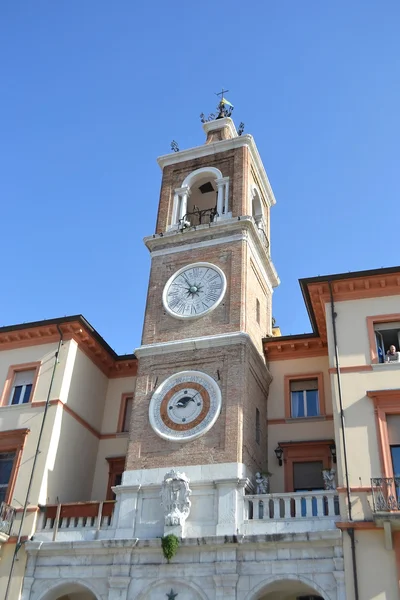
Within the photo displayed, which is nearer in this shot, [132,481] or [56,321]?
[132,481]

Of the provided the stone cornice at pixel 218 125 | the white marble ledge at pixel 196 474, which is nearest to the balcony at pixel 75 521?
the white marble ledge at pixel 196 474

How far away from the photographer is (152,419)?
21656mm

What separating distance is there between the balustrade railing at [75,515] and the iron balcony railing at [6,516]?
98cm

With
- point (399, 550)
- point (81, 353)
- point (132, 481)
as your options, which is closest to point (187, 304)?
point (81, 353)

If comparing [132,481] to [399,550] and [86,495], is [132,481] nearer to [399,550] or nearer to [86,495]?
[86,495]

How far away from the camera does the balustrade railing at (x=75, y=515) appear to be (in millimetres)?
20527

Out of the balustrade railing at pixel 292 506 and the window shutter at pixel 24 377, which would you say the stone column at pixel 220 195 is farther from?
the balustrade railing at pixel 292 506

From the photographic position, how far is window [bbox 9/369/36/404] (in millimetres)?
24167

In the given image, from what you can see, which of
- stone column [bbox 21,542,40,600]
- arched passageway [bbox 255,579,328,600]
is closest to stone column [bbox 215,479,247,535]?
arched passageway [bbox 255,579,328,600]

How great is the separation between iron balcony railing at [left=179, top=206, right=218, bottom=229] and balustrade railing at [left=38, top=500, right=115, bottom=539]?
39.7ft

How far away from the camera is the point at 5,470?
75.2 feet

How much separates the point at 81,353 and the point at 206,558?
970 cm

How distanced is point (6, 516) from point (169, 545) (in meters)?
5.84

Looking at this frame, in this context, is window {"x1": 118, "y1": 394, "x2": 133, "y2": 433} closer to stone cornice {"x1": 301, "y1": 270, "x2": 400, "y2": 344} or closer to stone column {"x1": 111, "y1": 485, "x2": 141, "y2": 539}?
stone column {"x1": 111, "y1": 485, "x2": 141, "y2": 539}
